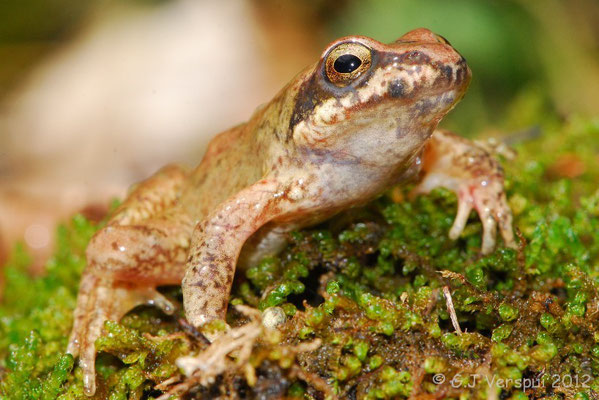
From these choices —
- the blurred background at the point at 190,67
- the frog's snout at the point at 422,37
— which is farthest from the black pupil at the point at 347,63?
the blurred background at the point at 190,67

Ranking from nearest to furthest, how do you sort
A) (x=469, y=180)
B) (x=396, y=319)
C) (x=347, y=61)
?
(x=396, y=319) → (x=347, y=61) → (x=469, y=180)

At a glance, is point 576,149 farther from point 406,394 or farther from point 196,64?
point 196,64

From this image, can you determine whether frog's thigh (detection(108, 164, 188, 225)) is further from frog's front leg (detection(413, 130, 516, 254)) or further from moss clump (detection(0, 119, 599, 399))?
frog's front leg (detection(413, 130, 516, 254))

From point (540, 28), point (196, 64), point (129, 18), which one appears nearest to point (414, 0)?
point (540, 28)

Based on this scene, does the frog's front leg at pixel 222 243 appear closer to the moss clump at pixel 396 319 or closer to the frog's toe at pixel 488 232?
the moss clump at pixel 396 319

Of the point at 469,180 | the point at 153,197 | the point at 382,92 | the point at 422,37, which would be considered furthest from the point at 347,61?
the point at 153,197

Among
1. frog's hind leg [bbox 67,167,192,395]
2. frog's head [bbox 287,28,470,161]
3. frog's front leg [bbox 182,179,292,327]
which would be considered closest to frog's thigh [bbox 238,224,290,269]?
frog's front leg [bbox 182,179,292,327]

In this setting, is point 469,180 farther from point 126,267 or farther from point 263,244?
point 126,267
